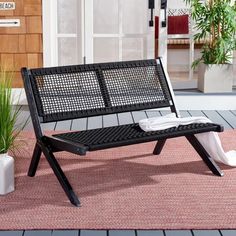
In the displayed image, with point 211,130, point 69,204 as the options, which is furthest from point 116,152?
point 69,204

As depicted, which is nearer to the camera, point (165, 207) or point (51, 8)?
point (165, 207)

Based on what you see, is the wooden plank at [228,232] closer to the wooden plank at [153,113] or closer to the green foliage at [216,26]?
the wooden plank at [153,113]

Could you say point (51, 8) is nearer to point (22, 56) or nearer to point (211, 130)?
point (22, 56)

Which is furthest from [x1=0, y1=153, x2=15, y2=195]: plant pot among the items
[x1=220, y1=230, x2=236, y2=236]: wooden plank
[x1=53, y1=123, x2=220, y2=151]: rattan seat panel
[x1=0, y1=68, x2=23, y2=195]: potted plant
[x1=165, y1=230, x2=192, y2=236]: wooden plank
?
[x1=220, y1=230, x2=236, y2=236]: wooden plank

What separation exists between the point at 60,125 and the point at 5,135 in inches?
82.8

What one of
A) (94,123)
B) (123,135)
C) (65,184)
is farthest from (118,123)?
(65,184)

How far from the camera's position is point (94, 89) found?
163 inches

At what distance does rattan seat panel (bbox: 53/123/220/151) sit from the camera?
3.50 metres

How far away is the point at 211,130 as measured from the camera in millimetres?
3908

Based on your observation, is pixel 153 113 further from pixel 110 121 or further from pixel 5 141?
pixel 5 141

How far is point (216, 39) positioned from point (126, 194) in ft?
11.3

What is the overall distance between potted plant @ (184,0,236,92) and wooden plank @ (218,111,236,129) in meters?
0.46

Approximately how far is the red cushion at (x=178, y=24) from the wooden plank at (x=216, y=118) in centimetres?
112

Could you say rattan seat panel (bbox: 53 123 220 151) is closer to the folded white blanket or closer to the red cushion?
the folded white blanket
